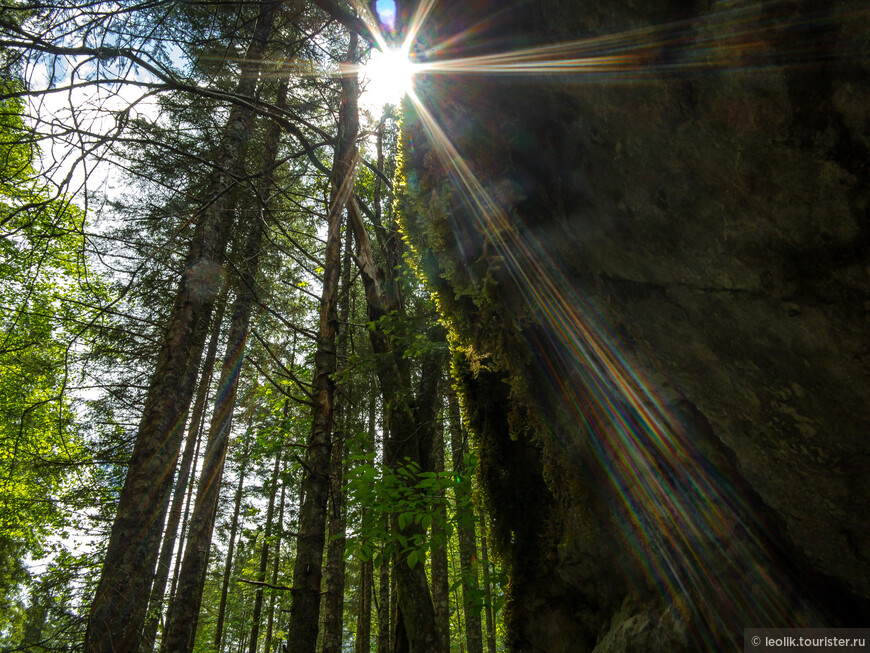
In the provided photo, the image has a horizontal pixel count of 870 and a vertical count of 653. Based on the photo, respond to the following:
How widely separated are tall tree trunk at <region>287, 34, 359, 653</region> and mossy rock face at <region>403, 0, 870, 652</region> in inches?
90.6

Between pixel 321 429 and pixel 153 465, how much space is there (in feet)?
8.94

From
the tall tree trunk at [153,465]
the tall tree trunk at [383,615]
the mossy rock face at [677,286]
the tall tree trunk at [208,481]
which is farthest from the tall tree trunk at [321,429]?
the tall tree trunk at [383,615]

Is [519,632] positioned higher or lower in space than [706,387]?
lower

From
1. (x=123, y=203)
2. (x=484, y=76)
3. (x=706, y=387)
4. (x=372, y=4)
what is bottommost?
(x=706, y=387)

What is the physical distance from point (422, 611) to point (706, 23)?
5.42m

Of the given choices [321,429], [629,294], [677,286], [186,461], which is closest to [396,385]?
[321,429]

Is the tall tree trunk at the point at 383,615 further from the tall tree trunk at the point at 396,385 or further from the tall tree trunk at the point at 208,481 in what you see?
the tall tree trunk at the point at 396,385

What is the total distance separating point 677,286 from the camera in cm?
167

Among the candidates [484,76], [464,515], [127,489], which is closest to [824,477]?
[484,76]

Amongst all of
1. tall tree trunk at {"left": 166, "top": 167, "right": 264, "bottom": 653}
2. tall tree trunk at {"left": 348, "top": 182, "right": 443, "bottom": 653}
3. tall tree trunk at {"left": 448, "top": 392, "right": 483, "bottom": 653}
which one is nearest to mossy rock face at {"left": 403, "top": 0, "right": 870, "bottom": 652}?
tall tree trunk at {"left": 448, "top": 392, "right": 483, "bottom": 653}

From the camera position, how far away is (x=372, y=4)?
3111mm

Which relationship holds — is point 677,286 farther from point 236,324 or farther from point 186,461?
point 186,461

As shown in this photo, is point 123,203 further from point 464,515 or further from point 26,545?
point 26,545

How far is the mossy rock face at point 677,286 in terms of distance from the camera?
1.23 m
